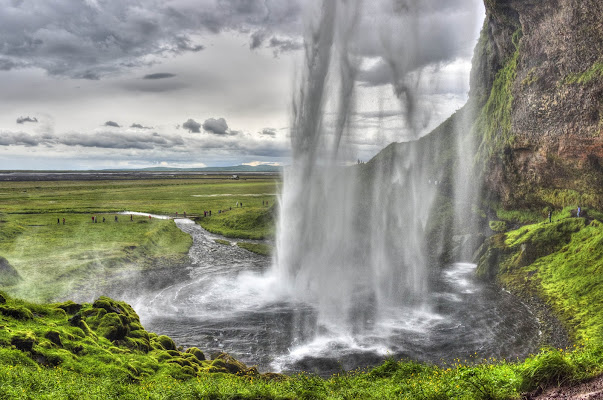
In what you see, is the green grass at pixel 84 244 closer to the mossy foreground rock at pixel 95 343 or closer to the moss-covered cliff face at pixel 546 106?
the mossy foreground rock at pixel 95 343

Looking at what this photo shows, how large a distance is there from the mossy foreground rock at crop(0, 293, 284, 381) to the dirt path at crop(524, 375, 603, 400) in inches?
457

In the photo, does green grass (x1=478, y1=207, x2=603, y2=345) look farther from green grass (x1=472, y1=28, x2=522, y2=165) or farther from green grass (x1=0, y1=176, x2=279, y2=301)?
green grass (x1=0, y1=176, x2=279, y2=301)

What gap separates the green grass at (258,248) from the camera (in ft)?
170

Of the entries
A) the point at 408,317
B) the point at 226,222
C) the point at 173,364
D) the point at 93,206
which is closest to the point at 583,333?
the point at 408,317

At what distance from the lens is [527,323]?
2727 centimetres

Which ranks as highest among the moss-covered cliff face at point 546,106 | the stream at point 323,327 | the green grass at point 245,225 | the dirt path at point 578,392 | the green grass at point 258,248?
the moss-covered cliff face at point 546,106

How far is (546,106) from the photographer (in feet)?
141

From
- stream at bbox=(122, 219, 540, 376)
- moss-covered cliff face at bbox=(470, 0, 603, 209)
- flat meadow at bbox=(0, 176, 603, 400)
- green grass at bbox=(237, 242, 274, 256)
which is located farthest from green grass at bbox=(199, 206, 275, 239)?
moss-covered cliff face at bbox=(470, 0, 603, 209)

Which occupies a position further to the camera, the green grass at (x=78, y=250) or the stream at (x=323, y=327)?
the green grass at (x=78, y=250)

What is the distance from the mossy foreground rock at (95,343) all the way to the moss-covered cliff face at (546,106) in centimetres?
3929

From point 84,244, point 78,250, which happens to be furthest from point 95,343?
point 84,244

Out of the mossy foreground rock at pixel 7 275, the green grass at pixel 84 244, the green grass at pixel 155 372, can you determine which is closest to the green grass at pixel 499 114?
the green grass at pixel 84 244

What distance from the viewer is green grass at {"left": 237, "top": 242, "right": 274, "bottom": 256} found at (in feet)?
170

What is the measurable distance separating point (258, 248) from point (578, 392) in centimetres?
4544
